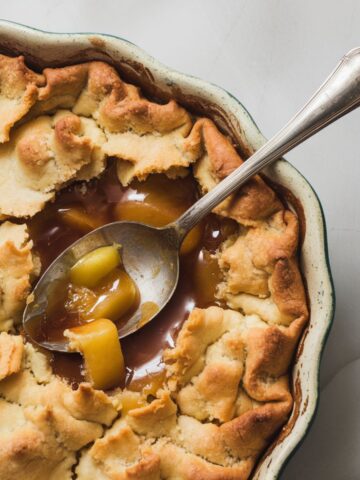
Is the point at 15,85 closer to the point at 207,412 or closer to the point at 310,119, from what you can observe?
the point at 310,119

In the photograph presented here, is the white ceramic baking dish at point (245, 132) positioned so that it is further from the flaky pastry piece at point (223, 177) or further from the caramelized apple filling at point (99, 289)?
the caramelized apple filling at point (99, 289)

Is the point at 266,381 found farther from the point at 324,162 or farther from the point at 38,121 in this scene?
the point at 38,121

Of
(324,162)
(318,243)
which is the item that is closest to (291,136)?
(318,243)

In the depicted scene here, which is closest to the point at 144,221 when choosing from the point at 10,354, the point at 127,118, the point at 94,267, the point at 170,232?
the point at 170,232

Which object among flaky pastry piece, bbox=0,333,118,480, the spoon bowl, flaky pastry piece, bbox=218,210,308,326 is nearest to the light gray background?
flaky pastry piece, bbox=218,210,308,326

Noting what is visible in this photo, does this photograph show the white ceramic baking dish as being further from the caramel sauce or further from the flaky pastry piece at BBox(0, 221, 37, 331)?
the flaky pastry piece at BBox(0, 221, 37, 331)

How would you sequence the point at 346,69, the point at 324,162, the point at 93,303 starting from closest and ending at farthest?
the point at 346,69 → the point at 93,303 → the point at 324,162

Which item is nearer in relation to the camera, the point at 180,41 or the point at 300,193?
the point at 300,193
